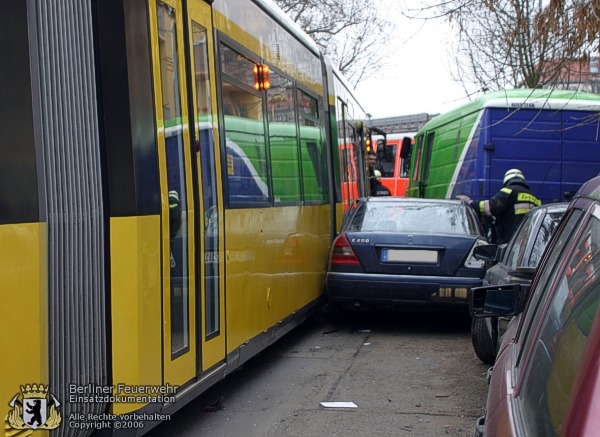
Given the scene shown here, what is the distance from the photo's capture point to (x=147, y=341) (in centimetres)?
445

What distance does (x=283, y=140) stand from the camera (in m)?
8.31

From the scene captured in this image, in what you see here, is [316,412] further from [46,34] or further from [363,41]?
[363,41]

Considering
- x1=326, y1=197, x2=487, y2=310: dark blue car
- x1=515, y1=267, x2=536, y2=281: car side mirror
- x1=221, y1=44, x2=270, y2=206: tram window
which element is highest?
x1=221, y1=44, x2=270, y2=206: tram window

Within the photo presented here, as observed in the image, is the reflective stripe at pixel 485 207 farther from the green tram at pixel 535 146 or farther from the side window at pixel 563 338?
the side window at pixel 563 338

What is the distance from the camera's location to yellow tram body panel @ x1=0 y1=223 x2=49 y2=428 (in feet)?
11.1

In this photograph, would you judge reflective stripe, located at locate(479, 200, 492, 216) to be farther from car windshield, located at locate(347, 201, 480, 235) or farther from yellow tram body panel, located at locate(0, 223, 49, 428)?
yellow tram body panel, located at locate(0, 223, 49, 428)

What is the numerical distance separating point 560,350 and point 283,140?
6.33 metres

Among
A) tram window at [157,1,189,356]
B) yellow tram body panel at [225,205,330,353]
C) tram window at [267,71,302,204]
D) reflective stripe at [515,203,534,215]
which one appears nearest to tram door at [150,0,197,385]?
tram window at [157,1,189,356]

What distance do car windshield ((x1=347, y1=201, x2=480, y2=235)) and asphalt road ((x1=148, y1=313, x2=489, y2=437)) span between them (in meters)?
1.26

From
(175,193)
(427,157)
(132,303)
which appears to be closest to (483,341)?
(175,193)

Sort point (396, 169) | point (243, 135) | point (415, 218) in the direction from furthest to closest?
point (396, 169)
point (415, 218)
point (243, 135)

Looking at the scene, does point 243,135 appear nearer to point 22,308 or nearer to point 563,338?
point 22,308

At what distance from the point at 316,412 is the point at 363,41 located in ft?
113

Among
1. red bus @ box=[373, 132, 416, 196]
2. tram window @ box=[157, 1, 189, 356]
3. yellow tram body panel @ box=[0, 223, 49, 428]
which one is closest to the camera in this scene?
yellow tram body panel @ box=[0, 223, 49, 428]
